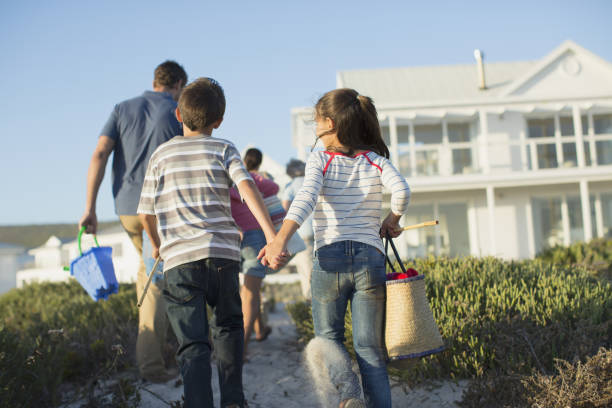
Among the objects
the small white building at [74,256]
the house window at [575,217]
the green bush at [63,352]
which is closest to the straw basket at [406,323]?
the green bush at [63,352]

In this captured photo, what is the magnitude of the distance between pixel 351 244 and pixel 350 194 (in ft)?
0.83

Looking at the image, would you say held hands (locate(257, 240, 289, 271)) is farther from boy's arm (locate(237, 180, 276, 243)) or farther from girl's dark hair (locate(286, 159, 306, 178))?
girl's dark hair (locate(286, 159, 306, 178))

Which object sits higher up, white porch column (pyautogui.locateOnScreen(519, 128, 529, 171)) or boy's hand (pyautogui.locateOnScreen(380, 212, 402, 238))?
white porch column (pyautogui.locateOnScreen(519, 128, 529, 171))

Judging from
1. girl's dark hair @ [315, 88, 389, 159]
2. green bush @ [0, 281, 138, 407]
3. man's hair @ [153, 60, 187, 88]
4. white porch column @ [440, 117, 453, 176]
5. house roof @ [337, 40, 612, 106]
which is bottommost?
green bush @ [0, 281, 138, 407]

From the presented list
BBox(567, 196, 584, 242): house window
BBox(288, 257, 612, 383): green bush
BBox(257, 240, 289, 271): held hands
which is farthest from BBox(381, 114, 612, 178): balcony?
BBox(257, 240, 289, 271): held hands

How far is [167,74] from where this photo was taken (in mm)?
Answer: 3996

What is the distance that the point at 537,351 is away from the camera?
11.1ft

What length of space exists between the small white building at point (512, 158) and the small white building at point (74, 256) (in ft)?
42.8

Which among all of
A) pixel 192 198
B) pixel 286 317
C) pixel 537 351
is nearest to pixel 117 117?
pixel 192 198

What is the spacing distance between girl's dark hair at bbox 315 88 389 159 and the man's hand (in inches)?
69.4

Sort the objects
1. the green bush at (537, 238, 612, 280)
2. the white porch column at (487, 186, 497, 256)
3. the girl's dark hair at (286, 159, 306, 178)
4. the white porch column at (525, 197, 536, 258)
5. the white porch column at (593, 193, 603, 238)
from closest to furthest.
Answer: the girl's dark hair at (286, 159, 306, 178) → the green bush at (537, 238, 612, 280) → the white porch column at (487, 186, 497, 256) → the white porch column at (525, 197, 536, 258) → the white porch column at (593, 193, 603, 238)

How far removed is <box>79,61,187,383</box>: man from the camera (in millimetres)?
3609

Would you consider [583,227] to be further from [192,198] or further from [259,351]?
[192,198]

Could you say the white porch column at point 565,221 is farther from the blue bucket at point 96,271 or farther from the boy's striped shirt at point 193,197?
the boy's striped shirt at point 193,197
